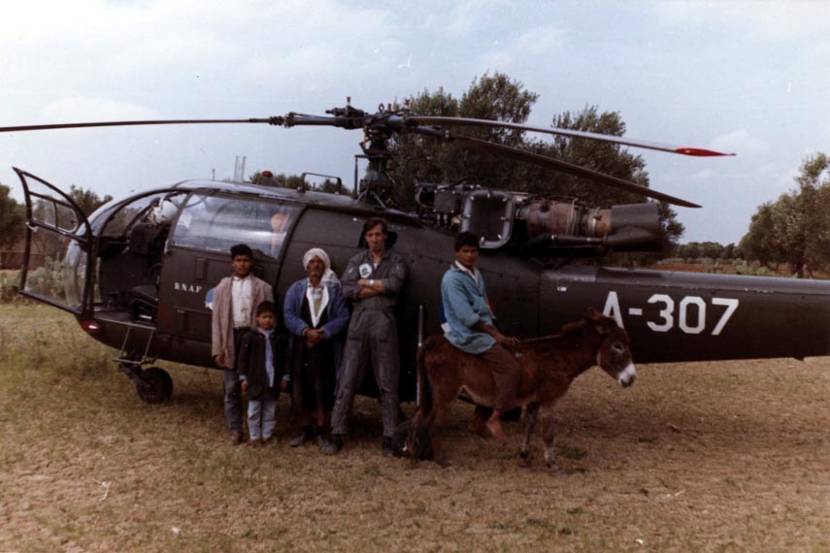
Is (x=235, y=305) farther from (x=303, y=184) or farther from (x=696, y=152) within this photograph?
(x=696, y=152)

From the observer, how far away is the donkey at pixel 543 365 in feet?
17.5

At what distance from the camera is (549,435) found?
548 centimetres

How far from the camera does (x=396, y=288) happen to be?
5715 mm

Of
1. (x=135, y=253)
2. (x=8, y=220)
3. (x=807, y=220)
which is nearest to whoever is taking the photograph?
(x=135, y=253)

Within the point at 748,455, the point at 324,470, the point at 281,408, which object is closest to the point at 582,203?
the point at 748,455

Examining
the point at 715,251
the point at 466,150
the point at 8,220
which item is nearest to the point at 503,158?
the point at 466,150

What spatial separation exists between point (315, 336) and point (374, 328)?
56 centimetres

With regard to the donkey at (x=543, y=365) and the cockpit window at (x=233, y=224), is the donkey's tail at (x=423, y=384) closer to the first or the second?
the donkey at (x=543, y=365)

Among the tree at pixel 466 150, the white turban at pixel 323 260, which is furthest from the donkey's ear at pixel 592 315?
the tree at pixel 466 150

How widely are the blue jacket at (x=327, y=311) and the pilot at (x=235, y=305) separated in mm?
287

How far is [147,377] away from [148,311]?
0.76 metres

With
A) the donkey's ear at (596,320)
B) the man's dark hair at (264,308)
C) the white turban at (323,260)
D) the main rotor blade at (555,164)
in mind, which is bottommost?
the man's dark hair at (264,308)

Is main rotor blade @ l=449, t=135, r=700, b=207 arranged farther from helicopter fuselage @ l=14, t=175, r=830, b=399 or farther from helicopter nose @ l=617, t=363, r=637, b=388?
helicopter nose @ l=617, t=363, r=637, b=388

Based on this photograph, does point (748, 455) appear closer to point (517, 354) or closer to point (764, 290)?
point (764, 290)
